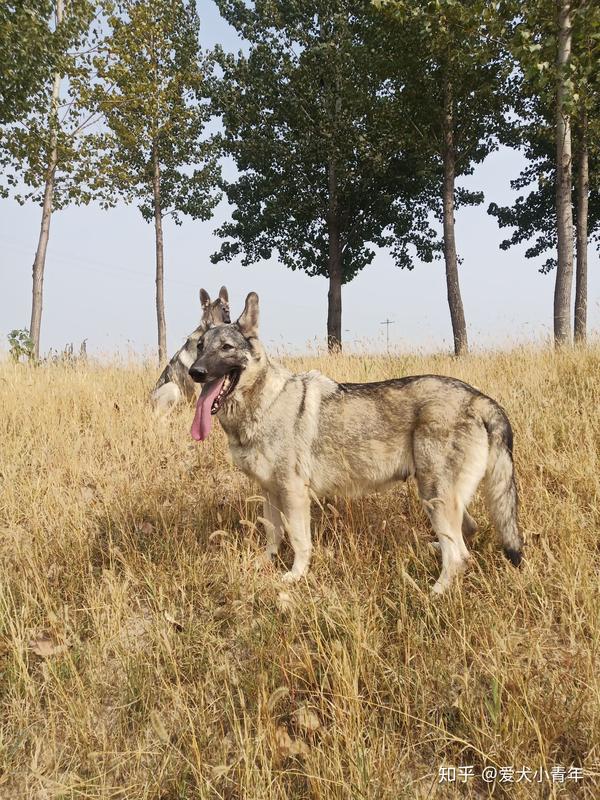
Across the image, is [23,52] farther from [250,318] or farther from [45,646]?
[45,646]

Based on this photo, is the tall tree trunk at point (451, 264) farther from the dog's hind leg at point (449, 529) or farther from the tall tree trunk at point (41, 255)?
the dog's hind leg at point (449, 529)

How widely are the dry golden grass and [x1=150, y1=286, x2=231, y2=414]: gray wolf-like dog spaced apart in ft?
8.39

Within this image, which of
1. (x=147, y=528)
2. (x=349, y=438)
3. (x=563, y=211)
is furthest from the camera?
(x=563, y=211)

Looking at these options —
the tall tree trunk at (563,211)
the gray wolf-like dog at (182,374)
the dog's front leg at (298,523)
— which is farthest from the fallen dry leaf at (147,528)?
the tall tree trunk at (563,211)

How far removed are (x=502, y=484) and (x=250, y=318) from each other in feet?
7.46

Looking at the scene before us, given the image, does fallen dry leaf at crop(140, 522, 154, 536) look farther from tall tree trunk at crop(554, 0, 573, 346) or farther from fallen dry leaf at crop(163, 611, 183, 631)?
tall tree trunk at crop(554, 0, 573, 346)

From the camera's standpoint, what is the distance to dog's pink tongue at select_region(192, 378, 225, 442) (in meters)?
3.66

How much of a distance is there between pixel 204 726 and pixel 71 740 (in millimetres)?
696

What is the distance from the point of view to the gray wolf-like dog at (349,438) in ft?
11.2

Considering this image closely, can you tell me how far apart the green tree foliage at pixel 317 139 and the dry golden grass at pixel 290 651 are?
16.7 meters

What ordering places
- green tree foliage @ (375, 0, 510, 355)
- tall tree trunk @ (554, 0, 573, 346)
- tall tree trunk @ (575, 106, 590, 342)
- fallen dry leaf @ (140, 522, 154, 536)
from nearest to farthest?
1. fallen dry leaf @ (140, 522, 154, 536)
2. tall tree trunk @ (554, 0, 573, 346)
3. green tree foliage @ (375, 0, 510, 355)
4. tall tree trunk @ (575, 106, 590, 342)

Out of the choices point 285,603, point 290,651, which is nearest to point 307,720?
point 290,651

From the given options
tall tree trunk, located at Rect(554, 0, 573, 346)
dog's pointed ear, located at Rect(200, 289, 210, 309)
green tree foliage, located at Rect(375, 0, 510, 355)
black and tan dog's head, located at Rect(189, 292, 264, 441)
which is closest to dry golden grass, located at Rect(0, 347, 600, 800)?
black and tan dog's head, located at Rect(189, 292, 264, 441)

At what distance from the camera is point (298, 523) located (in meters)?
3.77
